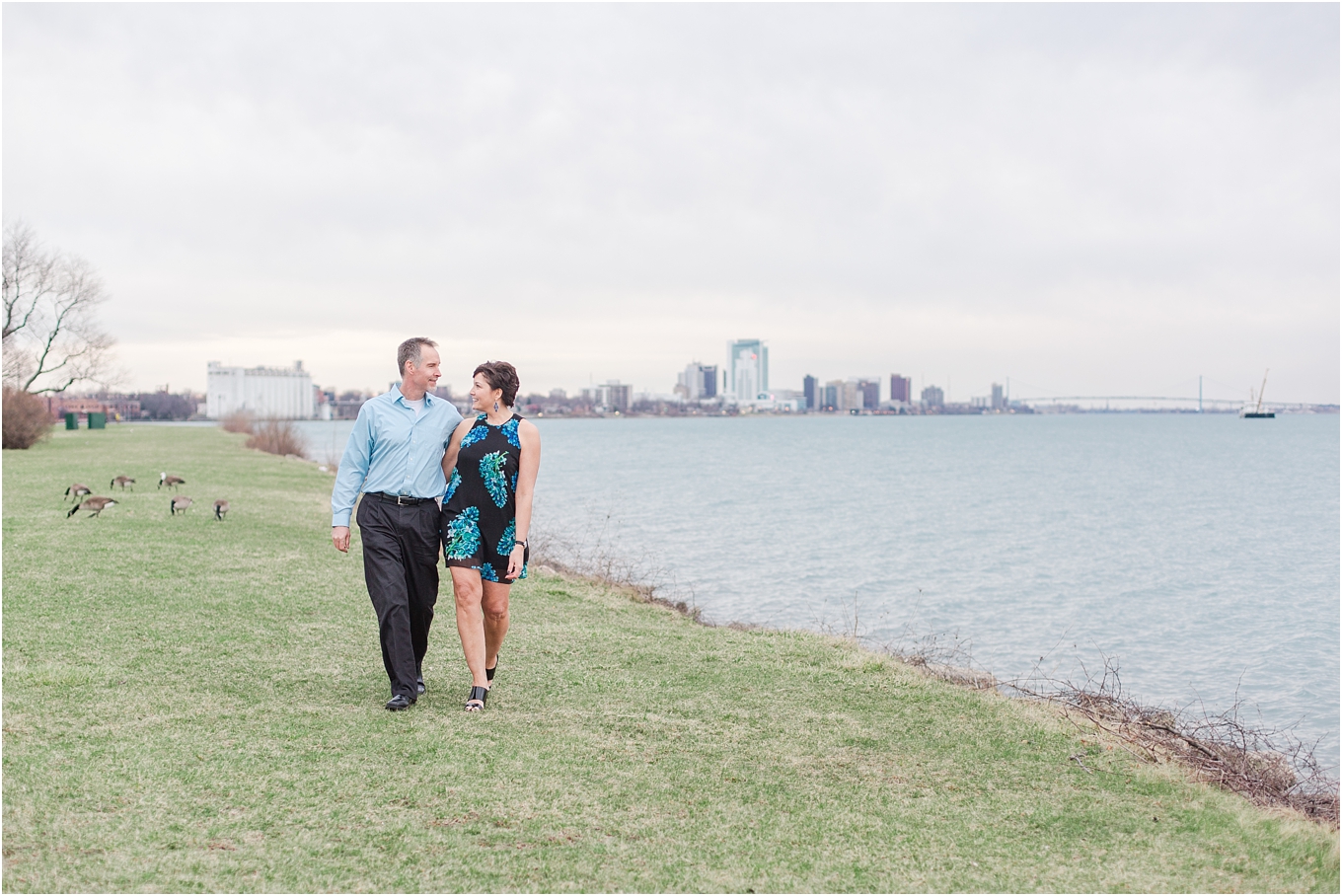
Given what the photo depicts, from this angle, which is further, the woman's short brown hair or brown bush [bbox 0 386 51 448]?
brown bush [bbox 0 386 51 448]

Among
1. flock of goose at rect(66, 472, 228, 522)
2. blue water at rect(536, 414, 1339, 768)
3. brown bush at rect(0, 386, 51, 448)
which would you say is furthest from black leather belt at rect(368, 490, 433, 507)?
brown bush at rect(0, 386, 51, 448)

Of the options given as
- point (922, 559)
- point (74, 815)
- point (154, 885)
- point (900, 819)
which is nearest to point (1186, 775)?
point (900, 819)

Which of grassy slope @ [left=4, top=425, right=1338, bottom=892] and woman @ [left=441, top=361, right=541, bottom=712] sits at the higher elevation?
woman @ [left=441, top=361, right=541, bottom=712]

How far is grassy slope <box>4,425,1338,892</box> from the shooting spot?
389 centimetres

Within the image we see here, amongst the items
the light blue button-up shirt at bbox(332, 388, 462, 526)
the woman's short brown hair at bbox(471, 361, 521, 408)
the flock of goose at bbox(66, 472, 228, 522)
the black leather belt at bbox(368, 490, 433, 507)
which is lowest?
the flock of goose at bbox(66, 472, 228, 522)

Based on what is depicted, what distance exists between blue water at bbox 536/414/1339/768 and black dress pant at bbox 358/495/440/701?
27.1 feet

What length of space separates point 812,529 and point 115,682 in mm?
22389

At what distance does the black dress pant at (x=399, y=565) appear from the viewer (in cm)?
578

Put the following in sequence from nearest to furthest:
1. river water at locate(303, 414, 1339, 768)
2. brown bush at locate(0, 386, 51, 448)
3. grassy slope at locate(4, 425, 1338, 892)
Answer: grassy slope at locate(4, 425, 1338, 892), river water at locate(303, 414, 1339, 768), brown bush at locate(0, 386, 51, 448)

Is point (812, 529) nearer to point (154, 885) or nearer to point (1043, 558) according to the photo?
point (1043, 558)

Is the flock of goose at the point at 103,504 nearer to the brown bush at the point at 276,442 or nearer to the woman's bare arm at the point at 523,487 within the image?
the woman's bare arm at the point at 523,487

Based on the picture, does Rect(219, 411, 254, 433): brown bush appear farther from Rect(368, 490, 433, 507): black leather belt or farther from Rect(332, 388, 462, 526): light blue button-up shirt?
Rect(368, 490, 433, 507): black leather belt

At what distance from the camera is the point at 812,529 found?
1076 inches

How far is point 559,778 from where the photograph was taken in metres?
4.87
